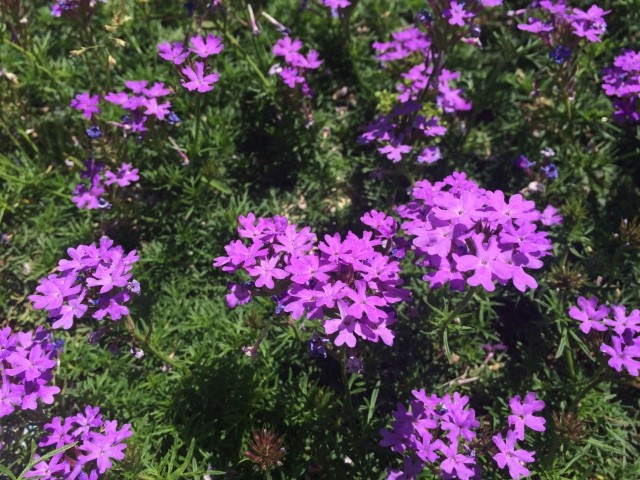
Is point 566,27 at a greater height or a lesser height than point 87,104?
greater

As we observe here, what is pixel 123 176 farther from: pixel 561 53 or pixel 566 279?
pixel 561 53

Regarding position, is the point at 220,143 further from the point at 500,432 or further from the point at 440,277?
the point at 500,432

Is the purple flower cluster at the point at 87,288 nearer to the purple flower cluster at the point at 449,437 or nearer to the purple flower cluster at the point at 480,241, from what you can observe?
the purple flower cluster at the point at 480,241

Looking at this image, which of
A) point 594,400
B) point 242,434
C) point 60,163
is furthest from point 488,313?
point 60,163

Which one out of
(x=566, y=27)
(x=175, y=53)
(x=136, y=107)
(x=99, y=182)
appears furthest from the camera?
(x=99, y=182)

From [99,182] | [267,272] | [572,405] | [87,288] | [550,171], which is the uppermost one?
[550,171]

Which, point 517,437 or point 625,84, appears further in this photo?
point 625,84

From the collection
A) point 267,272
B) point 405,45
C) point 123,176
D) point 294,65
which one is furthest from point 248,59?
point 267,272

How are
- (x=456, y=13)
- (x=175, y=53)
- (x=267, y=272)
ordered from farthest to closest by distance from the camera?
1. (x=175, y=53)
2. (x=456, y=13)
3. (x=267, y=272)
